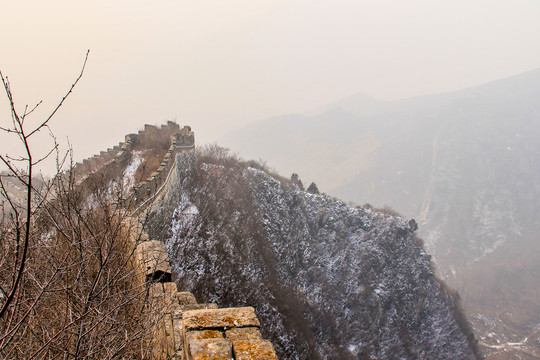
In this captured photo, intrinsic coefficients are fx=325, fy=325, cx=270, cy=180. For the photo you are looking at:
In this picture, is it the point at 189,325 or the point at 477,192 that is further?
the point at 477,192

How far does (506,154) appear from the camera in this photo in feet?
490

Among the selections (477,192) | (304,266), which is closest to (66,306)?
(304,266)

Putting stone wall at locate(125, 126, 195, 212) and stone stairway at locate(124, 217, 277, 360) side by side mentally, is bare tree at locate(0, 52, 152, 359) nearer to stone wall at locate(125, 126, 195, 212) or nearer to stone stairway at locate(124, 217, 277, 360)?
stone stairway at locate(124, 217, 277, 360)

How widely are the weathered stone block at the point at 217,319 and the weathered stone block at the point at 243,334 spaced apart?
0.19ft

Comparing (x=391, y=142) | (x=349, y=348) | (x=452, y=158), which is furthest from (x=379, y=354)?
(x=391, y=142)

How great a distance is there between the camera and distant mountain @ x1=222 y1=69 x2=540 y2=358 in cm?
8819

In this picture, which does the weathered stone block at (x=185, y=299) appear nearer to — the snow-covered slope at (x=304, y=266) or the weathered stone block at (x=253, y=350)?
the weathered stone block at (x=253, y=350)

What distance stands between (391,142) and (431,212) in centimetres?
7567

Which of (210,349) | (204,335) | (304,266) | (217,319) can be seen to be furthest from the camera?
(304,266)

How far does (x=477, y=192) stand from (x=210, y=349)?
156m

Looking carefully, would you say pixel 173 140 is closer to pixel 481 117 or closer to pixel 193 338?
pixel 193 338

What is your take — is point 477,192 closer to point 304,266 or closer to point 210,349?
point 304,266

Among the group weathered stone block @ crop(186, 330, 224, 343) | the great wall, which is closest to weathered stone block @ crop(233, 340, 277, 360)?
the great wall

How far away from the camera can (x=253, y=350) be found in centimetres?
306
